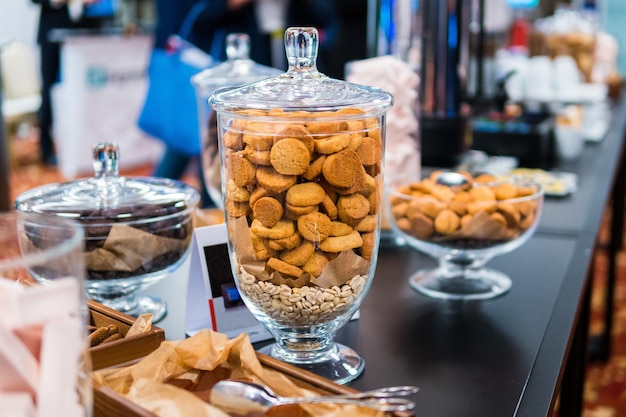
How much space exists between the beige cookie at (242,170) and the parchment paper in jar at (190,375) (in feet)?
0.45

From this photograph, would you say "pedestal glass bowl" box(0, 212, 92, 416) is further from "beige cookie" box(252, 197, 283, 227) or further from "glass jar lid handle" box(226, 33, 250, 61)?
"glass jar lid handle" box(226, 33, 250, 61)

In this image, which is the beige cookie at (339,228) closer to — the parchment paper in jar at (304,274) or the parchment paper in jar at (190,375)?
the parchment paper in jar at (304,274)

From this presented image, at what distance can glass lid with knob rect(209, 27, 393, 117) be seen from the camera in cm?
65

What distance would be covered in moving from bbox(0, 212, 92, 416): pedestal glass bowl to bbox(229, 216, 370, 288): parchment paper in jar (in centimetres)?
24

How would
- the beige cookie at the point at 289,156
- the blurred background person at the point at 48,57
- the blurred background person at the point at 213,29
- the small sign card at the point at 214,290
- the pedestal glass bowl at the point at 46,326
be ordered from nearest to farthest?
the pedestal glass bowl at the point at 46,326 < the beige cookie at the point at 289,156 < the small sign card at the point at 214,290 < the blurred background person at the point at 213,29 < the blurred background person at the point at 48,57

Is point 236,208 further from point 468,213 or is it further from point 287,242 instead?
point 468,213

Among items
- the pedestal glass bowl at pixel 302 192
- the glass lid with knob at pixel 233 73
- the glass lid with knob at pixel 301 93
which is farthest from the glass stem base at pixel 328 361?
the glass lid with knob at pixel 233 73

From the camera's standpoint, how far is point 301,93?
0.67m

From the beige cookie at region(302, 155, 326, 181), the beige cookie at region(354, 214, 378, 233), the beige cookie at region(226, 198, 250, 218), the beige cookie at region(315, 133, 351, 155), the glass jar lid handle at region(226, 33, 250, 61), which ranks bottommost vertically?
the beige cookie at region(354, 214, 378, 233)

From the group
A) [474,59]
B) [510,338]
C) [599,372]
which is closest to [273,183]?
[510,338]

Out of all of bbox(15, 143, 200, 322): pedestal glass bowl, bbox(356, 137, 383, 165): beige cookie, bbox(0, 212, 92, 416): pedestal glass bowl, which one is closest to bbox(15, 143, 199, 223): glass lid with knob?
bbox(15, 143, 200, 322): pedestal glass bowl

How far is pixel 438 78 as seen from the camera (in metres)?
1.59

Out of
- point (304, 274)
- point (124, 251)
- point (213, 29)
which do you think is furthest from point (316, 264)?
point (213, 29)

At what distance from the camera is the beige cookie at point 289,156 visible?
0.64 m
